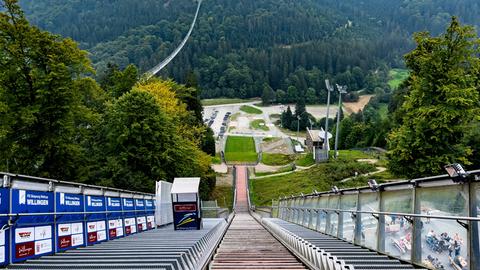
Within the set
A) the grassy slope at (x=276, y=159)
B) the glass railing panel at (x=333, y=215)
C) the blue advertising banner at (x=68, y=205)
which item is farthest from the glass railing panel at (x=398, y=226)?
the grassy slope at (x=276, y=159)

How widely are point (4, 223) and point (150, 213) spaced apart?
60.2ft

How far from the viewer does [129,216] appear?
21.8 m

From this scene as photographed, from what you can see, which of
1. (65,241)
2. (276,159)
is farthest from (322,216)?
(276,159)

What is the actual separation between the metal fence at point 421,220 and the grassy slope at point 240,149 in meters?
94.5

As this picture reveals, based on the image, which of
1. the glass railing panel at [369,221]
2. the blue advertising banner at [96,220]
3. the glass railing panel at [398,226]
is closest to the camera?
the glass railing panel at [398,226]

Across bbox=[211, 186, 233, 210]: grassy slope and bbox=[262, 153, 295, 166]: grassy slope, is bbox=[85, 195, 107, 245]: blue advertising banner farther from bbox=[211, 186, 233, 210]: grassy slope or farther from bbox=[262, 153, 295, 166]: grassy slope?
bbox=[262, 153, 295, 166]: grassy slope

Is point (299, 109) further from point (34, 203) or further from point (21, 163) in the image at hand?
point (34, 203)

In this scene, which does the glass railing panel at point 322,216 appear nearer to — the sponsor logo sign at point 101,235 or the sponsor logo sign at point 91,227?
the sponsor logo sign at point 101,235

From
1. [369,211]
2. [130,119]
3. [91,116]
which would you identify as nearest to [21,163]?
[91,116]

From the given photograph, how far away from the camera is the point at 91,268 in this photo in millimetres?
7637

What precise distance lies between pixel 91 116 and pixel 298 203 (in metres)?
17.8

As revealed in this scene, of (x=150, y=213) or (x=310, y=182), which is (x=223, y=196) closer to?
(x=310, y=182)

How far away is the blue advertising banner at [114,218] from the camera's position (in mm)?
18031

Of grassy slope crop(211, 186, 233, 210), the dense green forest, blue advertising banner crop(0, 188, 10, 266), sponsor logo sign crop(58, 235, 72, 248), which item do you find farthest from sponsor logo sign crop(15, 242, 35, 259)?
grassy slope crop(211, 186, 233, 210)
